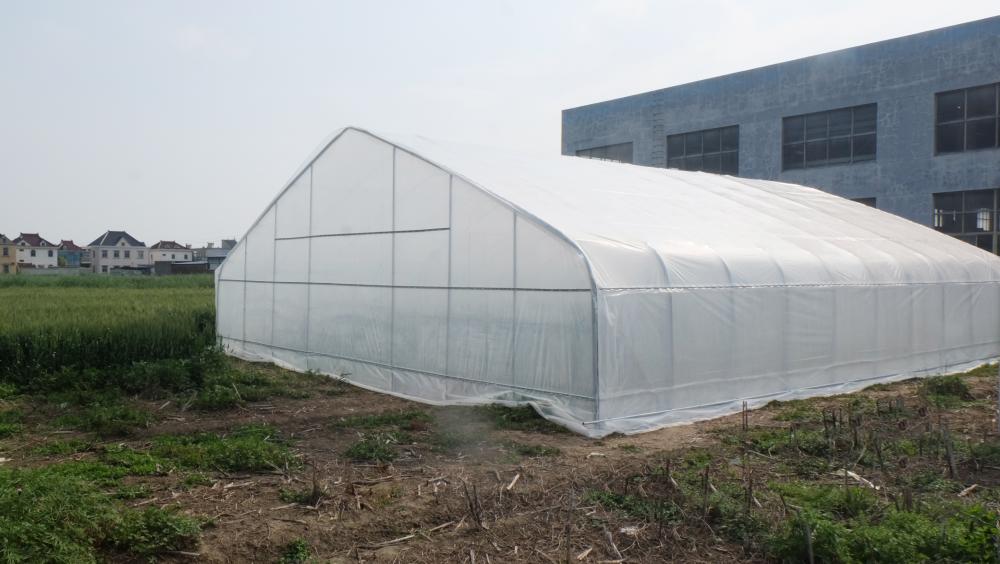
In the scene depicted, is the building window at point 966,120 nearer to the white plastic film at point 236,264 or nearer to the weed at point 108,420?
the white plastic film at point 236,264

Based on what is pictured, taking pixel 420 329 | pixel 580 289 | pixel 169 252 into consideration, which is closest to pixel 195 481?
pixel 580 289

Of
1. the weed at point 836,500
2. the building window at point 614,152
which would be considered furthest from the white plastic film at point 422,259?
the building window at point 614,152

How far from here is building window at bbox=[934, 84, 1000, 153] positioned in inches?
971

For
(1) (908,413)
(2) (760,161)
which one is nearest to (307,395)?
(1) (908,413)

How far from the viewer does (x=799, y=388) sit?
12969 mm

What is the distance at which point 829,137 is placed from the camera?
94.7 feet

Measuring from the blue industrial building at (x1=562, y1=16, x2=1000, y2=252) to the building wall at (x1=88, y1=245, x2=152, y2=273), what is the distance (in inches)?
3676

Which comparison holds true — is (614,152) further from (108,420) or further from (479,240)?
(108,420)

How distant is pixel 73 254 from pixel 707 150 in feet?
341

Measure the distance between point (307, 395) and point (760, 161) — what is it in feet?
74.5

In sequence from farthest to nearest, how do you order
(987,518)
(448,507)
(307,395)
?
(307,395), (448,507), (987,518)

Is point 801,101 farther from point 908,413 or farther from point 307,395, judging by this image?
point 307,395

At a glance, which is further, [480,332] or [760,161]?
[760,161]

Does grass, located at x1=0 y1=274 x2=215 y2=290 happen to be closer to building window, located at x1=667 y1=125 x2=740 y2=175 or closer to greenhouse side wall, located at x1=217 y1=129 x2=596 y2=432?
building window, located at x1=667 y1=125 x2=740 y2=175
